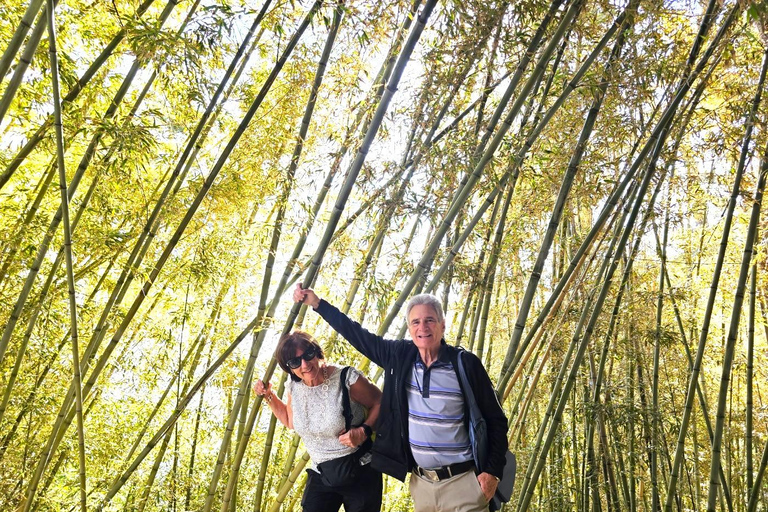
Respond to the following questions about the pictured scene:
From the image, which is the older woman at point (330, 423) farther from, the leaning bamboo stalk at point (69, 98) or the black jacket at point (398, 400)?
the leaning bamboo stalk at point (69, 98)

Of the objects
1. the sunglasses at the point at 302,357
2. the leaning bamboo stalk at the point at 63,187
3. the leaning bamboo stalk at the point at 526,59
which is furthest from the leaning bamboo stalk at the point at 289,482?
the leaning bamboo stalk at the point at 526,59

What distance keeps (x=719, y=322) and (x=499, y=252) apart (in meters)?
3.89

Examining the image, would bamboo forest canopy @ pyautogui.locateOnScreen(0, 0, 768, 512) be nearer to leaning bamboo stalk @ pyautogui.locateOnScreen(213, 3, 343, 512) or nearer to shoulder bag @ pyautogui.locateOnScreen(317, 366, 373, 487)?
leaning bamboo stalk @ pyautogui.locateOnScreen(213, 3, 343, 512)

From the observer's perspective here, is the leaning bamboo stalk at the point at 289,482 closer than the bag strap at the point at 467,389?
No

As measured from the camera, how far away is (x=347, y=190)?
233 cm

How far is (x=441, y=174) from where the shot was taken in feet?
10.1

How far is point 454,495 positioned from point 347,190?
1.12 meters

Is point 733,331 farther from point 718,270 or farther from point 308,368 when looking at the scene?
point 308,368

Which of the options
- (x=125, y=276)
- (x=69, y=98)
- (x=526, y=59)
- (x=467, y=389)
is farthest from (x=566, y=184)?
(x=69, y=98)

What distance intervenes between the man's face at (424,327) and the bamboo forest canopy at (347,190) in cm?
35

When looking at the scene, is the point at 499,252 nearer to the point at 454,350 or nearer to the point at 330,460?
the point at 454,350

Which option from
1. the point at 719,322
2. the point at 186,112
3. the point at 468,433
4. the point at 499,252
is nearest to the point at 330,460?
the point at 468,433

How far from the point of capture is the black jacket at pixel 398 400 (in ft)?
6.94

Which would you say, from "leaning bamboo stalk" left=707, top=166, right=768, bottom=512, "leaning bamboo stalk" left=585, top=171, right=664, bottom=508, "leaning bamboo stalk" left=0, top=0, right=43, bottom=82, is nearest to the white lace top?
"leaning bamboo stalk" left=0, top=0, right=43, bottom=82
